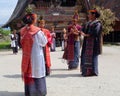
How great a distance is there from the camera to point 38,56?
856 cm

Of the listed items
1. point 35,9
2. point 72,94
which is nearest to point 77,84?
point 72,94

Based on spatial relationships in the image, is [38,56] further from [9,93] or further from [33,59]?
[9,93]

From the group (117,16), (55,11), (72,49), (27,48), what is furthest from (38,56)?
(117,16)

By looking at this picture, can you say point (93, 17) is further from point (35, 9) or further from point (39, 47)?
point (35, 9)

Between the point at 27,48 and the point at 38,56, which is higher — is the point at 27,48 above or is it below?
above

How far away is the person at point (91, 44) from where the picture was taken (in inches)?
462

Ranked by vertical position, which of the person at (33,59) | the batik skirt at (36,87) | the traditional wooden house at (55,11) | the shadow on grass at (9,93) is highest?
the traditional wooden house at (55,11)

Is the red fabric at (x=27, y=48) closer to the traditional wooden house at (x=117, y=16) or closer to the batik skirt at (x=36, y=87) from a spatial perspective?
the batik skirt at (x=36, y=87)

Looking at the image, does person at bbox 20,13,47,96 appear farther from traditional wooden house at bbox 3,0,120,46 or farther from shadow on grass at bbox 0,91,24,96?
traditional wooden house at bbox 3,0,120,46

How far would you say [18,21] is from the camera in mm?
35375

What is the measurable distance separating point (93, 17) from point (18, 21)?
78.7 feet

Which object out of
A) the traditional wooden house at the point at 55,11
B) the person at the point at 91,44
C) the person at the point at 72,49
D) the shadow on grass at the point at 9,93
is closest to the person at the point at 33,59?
the shadow on grass at the point at 9,93

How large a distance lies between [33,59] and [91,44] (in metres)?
3.62

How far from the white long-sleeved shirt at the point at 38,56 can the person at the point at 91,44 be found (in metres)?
3.32
